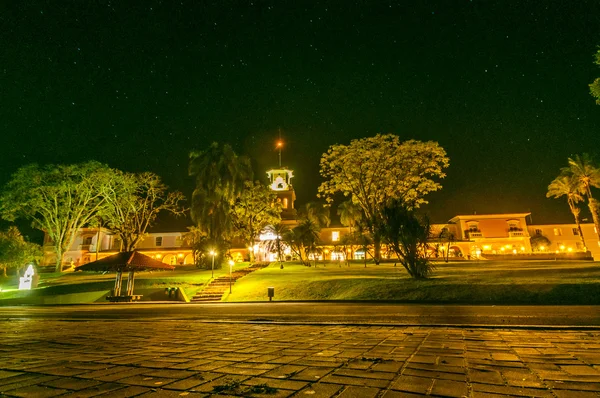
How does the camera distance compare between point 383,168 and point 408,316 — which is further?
point 383,168

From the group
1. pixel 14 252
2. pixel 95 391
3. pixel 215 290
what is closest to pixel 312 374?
pixel 95 391

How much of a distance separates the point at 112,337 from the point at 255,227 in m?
37.4

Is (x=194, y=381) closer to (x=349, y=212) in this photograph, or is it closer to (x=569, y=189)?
(x=349, y=212)

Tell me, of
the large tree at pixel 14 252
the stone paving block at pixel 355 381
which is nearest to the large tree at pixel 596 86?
the stone paving block at pixel 355 381

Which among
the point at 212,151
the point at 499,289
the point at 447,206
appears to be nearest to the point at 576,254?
the point at 447,206

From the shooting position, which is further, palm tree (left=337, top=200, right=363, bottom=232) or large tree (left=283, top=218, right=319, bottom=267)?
palm tree (left=337, top=200, right=363, bottom=232)

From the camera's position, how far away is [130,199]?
39000mm

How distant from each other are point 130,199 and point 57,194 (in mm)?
8931

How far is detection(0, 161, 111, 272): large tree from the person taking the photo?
Answer: 38.2 m

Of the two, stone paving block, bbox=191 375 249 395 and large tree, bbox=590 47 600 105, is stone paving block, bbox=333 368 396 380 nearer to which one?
stone paving block, bbox=191 375 249 395

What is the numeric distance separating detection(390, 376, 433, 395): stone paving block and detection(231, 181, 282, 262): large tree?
39.7m

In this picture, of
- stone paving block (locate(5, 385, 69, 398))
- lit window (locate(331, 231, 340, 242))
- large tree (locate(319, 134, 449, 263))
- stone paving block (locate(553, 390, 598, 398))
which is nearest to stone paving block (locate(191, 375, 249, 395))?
stone paving block (locate(5, 385, 69, 398))

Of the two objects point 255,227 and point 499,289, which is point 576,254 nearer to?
point 499,289

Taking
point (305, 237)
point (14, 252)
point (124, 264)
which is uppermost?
point (14, 252)
